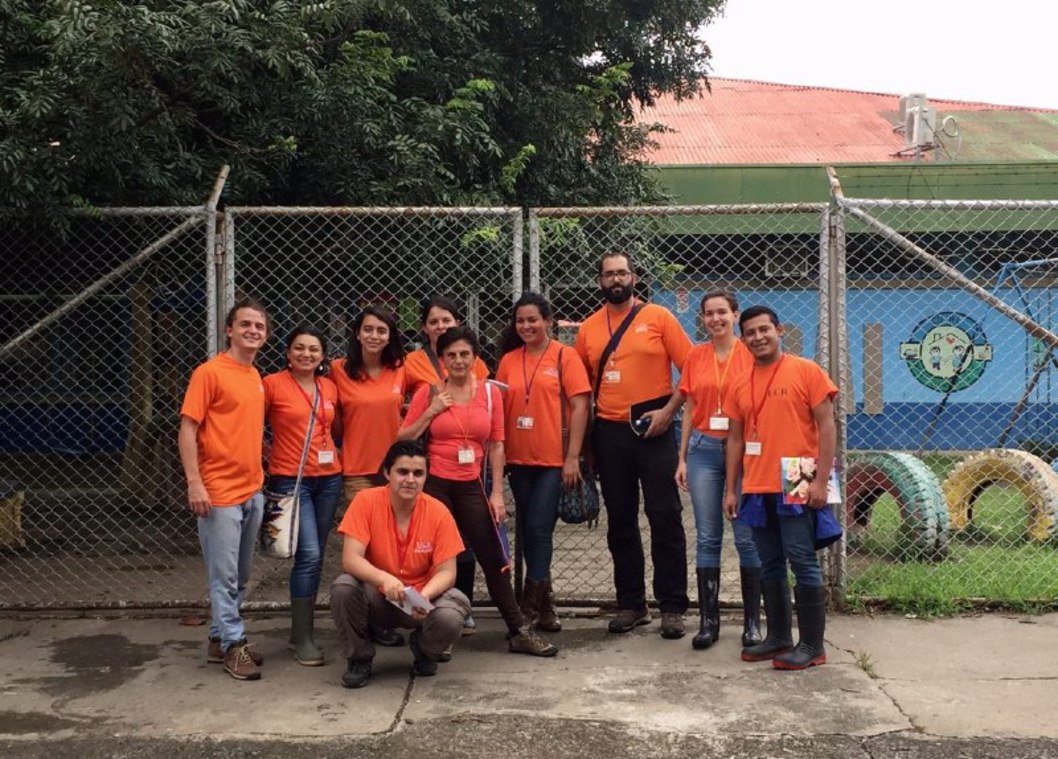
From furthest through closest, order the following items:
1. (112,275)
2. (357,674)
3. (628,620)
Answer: (112,275), (628,620), (357,674)

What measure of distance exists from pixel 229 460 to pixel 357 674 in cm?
113

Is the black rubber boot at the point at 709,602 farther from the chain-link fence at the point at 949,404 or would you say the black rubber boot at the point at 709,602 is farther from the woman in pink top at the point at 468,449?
the chain-link fence at the point at 949,404

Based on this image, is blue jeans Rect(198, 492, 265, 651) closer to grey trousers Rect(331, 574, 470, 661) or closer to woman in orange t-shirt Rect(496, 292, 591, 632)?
grey trousers Rect(331, 574, 470, 661)

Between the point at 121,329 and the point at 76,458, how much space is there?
69.0 inches

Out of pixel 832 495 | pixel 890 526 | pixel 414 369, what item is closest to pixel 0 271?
pixel 414 369

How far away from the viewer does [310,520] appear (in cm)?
520

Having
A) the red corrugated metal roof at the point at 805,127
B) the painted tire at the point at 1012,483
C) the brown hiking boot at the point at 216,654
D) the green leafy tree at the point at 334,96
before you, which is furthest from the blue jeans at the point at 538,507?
the red corrugated metal roof at the point at 805,127

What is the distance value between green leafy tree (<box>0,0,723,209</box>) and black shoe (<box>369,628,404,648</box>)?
9.19 ft

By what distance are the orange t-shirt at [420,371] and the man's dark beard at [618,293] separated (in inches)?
28.9

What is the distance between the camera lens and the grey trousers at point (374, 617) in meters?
4.76

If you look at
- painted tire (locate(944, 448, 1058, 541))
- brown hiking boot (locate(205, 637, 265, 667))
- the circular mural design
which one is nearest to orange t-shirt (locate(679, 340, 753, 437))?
brown hiking boot (locate(205, 637, 265, 667))

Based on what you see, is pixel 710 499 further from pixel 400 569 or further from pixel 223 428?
pixel 223 428

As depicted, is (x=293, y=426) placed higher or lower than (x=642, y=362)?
lower

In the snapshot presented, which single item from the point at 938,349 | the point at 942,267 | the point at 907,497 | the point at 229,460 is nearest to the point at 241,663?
the point at 229,460
